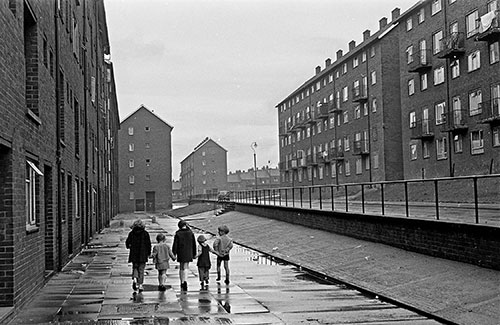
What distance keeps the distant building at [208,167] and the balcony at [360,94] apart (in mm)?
68082

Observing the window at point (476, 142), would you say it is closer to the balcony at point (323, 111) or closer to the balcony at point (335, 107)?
the balcony at point (335, 107)

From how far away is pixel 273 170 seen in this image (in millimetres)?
159625

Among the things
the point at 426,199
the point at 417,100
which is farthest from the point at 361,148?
the point at 426,199

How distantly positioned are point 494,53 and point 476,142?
550 cm

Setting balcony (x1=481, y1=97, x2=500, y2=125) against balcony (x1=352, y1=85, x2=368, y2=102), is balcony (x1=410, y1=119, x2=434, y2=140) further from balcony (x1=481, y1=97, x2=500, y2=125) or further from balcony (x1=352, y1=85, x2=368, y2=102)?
balcony (x1=352, y1=85, x2=368, y2=102)

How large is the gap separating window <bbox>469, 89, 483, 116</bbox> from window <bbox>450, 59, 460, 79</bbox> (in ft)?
8.23

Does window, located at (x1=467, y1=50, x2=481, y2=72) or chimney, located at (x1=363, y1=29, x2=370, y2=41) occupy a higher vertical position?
chimney, located at (x1=363, y1=29, x2=370, y2=41)

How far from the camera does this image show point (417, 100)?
4597cm

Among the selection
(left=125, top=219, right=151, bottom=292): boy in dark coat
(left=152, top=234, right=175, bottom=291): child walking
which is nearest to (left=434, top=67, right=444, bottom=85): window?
→ (left=152, top=234, right=175, bottom=291): child walking

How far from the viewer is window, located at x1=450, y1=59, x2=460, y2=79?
40000 millimetres

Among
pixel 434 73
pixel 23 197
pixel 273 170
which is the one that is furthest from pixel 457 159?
pixel 273 170

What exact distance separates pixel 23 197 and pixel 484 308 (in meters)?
7.95

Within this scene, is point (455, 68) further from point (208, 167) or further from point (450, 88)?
point (208, 167)

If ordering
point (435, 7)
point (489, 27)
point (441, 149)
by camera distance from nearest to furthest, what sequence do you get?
1. point (489, 27)
2. point (441, 149)
3. point (435, 7)
